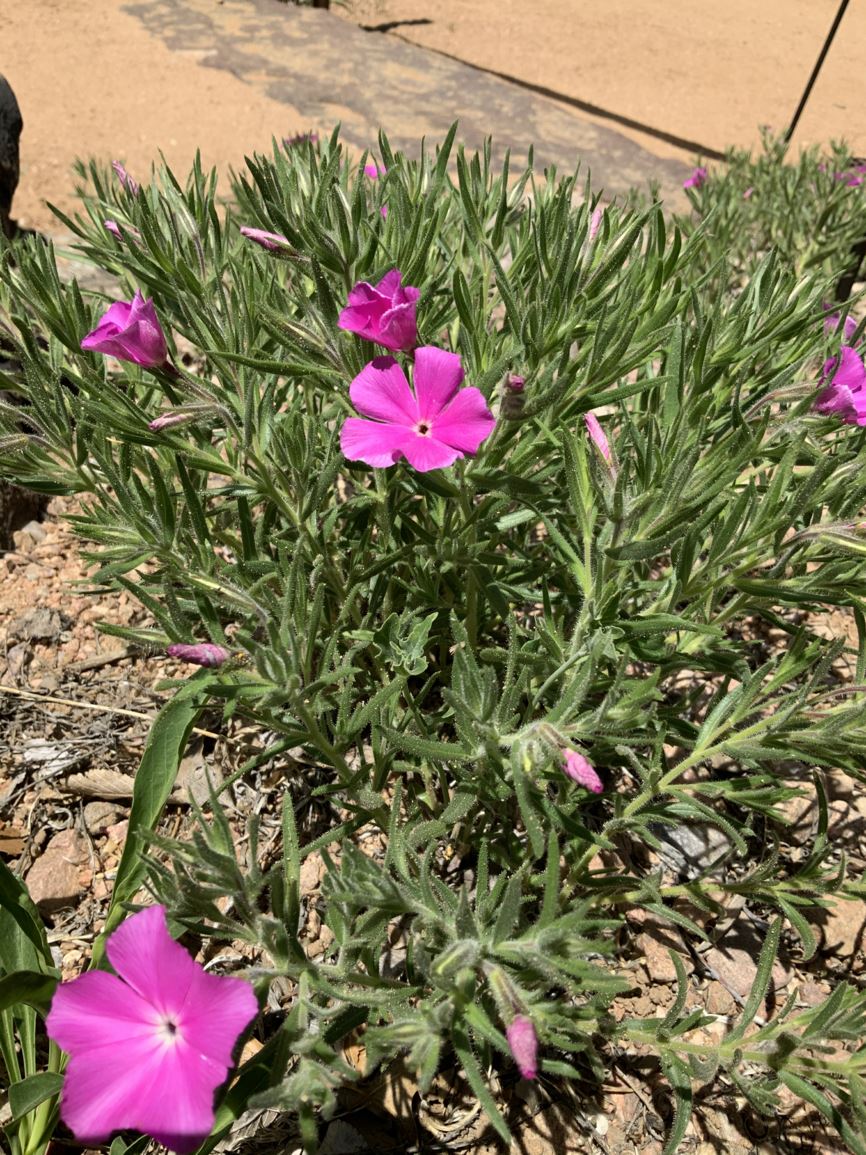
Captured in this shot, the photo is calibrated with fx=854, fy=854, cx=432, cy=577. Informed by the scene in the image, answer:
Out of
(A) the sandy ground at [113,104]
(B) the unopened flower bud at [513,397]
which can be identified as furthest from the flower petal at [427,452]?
(A) the sandy ground at [113,104]

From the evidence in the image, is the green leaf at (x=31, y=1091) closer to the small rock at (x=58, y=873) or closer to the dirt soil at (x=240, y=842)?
the dirt soil at (x=240, y=842)

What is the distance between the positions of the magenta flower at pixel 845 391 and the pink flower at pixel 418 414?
2.46ft

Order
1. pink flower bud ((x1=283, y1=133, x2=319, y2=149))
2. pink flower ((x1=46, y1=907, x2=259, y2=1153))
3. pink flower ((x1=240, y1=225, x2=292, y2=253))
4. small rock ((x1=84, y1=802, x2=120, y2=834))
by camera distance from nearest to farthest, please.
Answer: pink flower ((x1=46, y1=907, x2=259, y2=1153)) → pink flower ((x1=240, y1=225, x2=292, y2=253)) → small rock ((x1=84, y1=802, x2=120, y2=834)) → pink flower bud ((x1=283, y1=133, x2=319, y2=149))

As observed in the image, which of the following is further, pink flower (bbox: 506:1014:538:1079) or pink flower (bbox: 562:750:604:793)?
pink flower (bbox: 562:750:604:793)

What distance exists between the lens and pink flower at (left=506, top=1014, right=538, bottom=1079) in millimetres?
1247

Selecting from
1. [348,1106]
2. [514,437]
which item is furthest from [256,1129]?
[514,437]

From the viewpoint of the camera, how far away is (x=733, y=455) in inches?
73.9

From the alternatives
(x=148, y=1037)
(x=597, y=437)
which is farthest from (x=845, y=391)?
(x=148, y=1037)

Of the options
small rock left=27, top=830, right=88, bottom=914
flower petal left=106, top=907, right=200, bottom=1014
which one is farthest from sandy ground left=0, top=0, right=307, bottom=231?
flower petal left=106, top=907, right=200, bottom=1014

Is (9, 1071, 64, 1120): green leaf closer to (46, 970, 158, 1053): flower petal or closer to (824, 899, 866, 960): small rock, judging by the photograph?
(46, 970, 158, 1053): flower petal

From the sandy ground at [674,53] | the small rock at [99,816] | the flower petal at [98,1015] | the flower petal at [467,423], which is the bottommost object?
the small rock at [99,816]

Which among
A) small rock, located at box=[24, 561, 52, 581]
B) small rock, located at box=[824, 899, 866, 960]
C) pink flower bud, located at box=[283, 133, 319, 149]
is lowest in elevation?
small rock, located at box=[24, 561, 52, 581]

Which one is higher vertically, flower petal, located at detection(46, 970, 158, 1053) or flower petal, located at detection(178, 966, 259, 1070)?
flower petal, located at detection(178, 966, 259, 1070)

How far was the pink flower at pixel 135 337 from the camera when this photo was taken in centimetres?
174
